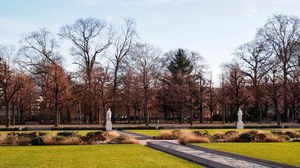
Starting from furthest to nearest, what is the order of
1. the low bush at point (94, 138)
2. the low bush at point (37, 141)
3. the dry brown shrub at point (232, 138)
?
the dry brown shrub at point (232, 138), the low bush at point (94, 138), the low bush at point (37, 141)

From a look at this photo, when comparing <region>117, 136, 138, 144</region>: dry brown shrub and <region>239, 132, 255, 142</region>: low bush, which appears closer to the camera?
<region>117, 136, 138, 144</region>: dry brown shrub

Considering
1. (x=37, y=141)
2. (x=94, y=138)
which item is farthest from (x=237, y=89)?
(x=37, y=141)

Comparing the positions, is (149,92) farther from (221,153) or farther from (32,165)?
(32,165)

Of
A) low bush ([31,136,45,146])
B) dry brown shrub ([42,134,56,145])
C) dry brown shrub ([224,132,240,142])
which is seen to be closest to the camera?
low bush ([31,136,45,146])

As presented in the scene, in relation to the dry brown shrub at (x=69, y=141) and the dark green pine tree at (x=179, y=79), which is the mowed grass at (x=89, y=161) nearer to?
the dry brown shrub at (x=69, y=141)

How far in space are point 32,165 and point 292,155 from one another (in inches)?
409

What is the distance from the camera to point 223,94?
2552 inches

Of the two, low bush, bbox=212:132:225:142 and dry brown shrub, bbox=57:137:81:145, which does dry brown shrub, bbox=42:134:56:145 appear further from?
low bush, bbox=212:132:225:142

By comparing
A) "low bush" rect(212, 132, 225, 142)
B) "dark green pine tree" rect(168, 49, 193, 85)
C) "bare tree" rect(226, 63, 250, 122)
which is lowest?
"low bush" rect(212, 132, 225, 142)

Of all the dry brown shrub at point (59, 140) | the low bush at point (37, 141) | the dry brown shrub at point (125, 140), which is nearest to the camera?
the low bush at point (37, 141)

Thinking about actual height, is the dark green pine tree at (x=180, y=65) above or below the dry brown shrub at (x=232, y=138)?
above

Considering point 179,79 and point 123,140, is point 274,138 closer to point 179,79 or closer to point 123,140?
point 123,140

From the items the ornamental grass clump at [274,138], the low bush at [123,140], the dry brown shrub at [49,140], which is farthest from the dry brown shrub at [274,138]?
the dry brown shrub at [49,140]

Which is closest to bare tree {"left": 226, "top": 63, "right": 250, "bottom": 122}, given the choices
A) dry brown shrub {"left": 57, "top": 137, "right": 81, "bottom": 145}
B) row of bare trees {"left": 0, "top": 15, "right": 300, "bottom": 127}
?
row of bare trees {"left": 0, "top": 15, "right": 300, "bottom": 127}
